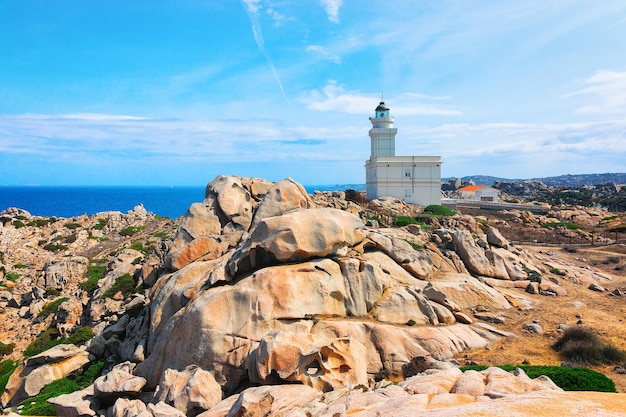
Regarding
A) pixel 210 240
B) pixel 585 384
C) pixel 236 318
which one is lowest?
pixel 585 384

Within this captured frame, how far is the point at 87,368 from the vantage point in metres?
19.5

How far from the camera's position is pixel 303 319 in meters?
16.9

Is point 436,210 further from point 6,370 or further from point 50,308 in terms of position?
point 6,370

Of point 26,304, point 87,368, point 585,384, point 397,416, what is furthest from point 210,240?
point 26,304

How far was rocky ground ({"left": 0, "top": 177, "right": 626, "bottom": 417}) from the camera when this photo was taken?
12055mm

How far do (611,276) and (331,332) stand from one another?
30.8 meters

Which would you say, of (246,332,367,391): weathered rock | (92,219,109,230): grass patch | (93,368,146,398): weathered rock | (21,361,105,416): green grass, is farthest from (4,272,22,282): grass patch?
(246,332,367,391): weathered rock

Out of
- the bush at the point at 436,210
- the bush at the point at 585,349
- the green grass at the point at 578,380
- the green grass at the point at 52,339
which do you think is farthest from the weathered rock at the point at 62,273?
the bush at the point at 436,210

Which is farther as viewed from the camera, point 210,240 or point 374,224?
point 374,224

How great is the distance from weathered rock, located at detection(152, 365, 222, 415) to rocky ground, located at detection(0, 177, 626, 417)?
0.05 m

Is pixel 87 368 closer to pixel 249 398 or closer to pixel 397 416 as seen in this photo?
pixel 249 398

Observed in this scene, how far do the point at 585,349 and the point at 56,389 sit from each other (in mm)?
24352

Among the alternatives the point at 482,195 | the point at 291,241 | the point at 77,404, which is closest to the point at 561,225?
the point at 482,195

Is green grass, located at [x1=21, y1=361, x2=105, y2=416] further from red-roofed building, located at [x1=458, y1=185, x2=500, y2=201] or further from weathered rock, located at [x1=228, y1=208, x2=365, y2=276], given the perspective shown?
red-roofed building, located at [x1=458, y1=185, x2=500, y2=201]
